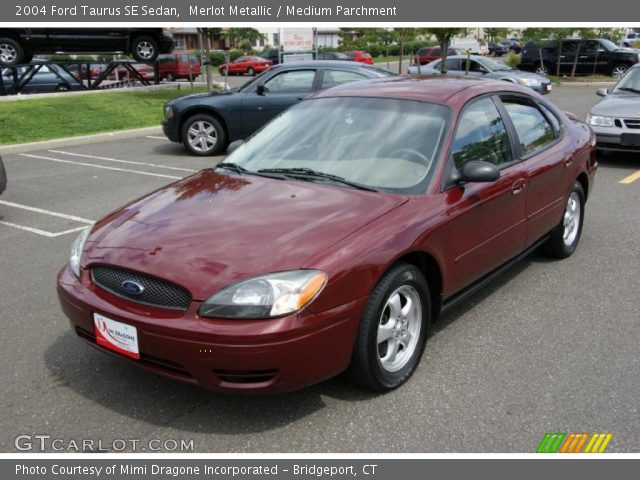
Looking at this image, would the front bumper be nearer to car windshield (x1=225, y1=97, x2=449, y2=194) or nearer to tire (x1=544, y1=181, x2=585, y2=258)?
car windshield (x1=225, y1=97, x2=449, y2=194)

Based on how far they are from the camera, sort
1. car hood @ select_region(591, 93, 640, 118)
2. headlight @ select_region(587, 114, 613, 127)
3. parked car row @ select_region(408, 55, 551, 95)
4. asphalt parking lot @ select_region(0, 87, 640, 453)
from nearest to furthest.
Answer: asphalt parking lot @ select_region(0, 87, 640, 453) < car hood @ select_region(591, 93, 640, 118) < headlight @ select_region(587, 114, 613, 127) < parked car row @ select_region(408, 55, 551, 95)

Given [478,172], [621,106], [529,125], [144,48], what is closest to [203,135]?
[621,106]

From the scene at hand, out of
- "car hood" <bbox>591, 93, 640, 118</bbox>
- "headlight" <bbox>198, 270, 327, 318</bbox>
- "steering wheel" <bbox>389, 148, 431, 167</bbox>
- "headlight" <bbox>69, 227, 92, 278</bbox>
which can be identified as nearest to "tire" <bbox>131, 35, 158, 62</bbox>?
"car hood" <bbox>591, 93, 640, 118</bbox>

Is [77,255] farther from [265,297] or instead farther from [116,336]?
[265,297]

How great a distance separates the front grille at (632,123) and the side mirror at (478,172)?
6.77 m

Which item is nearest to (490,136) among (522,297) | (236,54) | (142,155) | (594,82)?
(522,297)

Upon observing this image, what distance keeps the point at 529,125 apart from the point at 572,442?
8.58 feet

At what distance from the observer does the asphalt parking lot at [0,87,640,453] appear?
295 centimetres

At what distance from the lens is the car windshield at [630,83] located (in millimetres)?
10289

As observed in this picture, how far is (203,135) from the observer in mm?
10922

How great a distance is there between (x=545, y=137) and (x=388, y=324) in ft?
8.25

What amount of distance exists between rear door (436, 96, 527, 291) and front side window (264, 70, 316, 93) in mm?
6585

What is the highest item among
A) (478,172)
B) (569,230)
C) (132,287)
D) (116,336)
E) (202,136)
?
(478,172)

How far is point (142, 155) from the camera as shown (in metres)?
11.2
